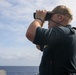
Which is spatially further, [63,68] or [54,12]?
[54,12]

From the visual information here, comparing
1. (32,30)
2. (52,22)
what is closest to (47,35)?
(32,30)

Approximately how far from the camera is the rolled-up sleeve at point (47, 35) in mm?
4375

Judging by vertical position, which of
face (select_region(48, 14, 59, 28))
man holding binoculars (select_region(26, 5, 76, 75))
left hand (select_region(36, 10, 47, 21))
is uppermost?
left hand (select_region(36, 10, 47, 21))

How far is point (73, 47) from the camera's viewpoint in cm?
456

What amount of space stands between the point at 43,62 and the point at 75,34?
65 cm

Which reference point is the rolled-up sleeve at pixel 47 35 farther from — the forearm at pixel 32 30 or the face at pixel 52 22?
the face at pixel 52 22

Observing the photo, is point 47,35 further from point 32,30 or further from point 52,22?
point 52,22

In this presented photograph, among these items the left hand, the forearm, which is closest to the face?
the left hand

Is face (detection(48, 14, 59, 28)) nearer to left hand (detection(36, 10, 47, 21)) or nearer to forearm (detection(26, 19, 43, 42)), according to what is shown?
left hand (detection(36, 10, 47, 21))

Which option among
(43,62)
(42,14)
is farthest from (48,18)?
(43,62)

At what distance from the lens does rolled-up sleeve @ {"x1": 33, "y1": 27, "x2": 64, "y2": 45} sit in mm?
4375

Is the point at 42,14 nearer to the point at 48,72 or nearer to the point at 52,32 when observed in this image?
the point at 52,32

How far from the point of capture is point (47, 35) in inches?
173

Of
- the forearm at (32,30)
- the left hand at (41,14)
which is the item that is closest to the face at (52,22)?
the left hand at (41,14)
